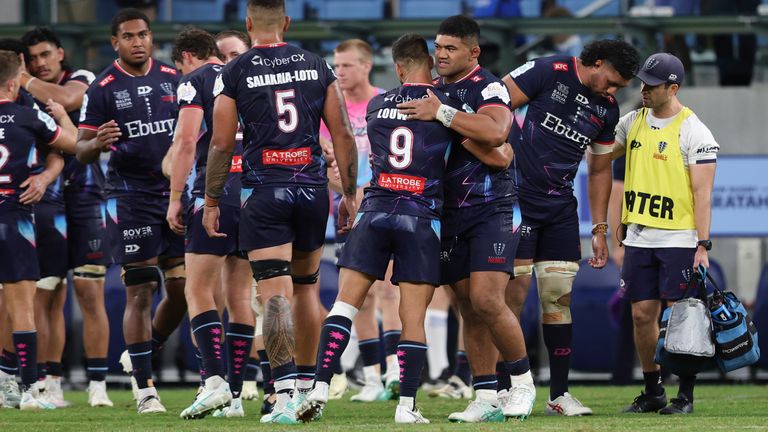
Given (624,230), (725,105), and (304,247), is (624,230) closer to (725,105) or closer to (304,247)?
(304,247)

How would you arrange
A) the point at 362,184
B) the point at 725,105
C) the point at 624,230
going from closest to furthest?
1. the point at 624,230
2. the point at 362,184
3. the point at 725,105

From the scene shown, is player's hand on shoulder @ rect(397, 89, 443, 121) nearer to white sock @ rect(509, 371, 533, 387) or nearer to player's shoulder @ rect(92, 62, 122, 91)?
white sock @ rect(509, 371, 533, 387)

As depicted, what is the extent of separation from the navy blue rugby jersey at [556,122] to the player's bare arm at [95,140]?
2699 millimetres

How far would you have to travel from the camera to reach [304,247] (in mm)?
7527

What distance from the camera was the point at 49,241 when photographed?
9969 millimetres

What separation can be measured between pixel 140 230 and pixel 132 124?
745 mm

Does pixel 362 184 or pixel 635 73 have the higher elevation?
pixel 635 73

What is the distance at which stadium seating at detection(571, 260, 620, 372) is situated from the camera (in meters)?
13.2

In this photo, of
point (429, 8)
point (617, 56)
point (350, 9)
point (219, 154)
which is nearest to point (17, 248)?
point (219, 154)

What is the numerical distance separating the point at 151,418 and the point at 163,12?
891cm

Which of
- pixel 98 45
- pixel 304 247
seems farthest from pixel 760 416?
pixel 98 45

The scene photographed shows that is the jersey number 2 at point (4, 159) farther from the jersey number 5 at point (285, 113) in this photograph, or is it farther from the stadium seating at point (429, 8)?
the stadium seating at point (429, 8)

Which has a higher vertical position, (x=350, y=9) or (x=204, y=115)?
(x=350, y=9)

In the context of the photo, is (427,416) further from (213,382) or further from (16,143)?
(16,143)
